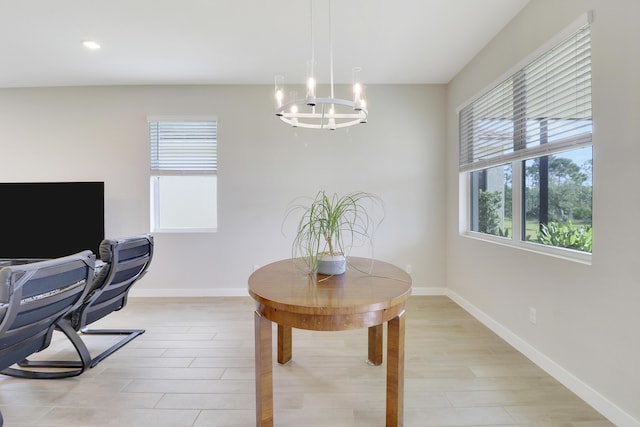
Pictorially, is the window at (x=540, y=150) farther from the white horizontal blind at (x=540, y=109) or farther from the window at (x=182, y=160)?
the window at (x=182, y=160)

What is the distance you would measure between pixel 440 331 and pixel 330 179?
6.92 feet

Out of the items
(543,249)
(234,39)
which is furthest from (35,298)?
(543,249)

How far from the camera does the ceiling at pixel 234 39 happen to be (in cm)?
229

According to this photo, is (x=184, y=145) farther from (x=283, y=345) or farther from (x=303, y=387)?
(x=303, y=387)

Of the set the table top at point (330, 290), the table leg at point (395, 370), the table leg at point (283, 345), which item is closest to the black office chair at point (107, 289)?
the table top at point (330, 290)

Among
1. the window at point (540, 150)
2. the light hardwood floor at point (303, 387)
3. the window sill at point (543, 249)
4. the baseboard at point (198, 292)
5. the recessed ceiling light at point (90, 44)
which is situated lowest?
the light hardwood floor at point (303, 387)

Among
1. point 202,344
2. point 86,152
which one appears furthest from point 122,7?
point 202,344

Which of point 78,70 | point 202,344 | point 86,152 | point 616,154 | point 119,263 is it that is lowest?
point 202,344

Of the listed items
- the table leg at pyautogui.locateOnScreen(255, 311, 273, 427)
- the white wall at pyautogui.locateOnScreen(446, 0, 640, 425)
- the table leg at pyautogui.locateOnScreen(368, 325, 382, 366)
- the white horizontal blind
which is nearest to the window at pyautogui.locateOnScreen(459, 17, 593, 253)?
the white horizontal blind

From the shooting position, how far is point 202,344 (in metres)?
2.52

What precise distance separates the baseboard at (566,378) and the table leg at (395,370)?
3.93 ft

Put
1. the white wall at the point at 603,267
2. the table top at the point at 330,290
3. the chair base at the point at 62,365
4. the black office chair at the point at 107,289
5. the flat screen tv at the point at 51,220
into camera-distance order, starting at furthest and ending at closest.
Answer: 1. the flat screen tv at the point at 51,220
2. the black office chair at the point at 107,289
3. the chair base at the point at 62,365
4. the white wall at the point at 603,267
5. the table top at the point at 330,290

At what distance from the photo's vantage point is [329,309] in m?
1.26

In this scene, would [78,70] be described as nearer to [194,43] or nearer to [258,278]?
[194,43]
